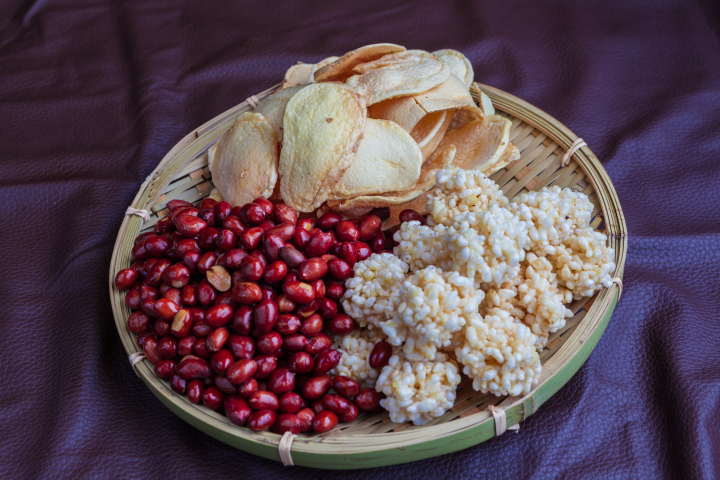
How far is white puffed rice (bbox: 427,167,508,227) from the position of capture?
4.06ft

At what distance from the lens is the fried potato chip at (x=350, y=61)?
4.94 ft

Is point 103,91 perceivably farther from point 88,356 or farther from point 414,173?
point 414,173

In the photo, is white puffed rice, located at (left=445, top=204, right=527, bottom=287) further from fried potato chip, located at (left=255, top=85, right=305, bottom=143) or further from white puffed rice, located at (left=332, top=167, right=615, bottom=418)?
fried potato chip, located at (left=255, top=85, right=305, bottom=143)

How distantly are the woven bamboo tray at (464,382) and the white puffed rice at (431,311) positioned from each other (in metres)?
0.15

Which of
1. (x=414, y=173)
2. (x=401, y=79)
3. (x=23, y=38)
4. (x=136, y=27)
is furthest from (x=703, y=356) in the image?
(x=23, y=38)

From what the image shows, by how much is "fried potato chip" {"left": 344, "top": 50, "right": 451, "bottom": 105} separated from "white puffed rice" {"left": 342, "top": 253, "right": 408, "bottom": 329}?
444 mm

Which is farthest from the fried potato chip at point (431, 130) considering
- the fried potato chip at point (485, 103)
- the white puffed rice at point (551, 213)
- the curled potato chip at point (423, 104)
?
the white puffed rice at point (551, 213)

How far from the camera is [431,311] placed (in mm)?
1047

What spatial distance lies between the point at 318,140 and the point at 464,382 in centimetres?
64

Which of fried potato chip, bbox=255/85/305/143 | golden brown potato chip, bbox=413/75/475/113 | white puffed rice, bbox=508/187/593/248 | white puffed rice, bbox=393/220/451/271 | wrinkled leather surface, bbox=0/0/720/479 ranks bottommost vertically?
wrinkled leather surface, bbox=0/0/720/479

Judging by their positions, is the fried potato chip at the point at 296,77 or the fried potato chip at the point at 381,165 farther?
the fried potato chip at the point at 296,77

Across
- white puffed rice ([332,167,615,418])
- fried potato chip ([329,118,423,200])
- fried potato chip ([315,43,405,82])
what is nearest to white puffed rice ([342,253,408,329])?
white puffed rice ([332,167,615,418])

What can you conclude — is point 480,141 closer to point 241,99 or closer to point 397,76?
point 397,76

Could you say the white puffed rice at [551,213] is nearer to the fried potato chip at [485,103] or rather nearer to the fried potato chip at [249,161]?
the fried potato chip at [485,103]
